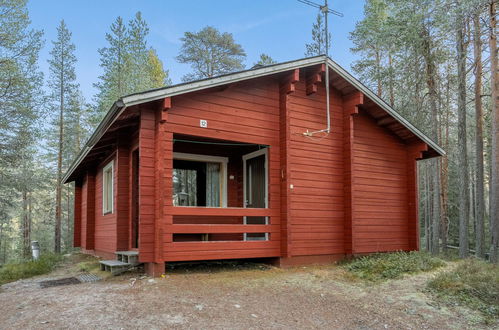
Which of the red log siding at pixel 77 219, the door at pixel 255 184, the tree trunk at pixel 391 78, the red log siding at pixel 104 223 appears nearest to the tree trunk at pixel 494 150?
the tree trunk at pixel 391 78

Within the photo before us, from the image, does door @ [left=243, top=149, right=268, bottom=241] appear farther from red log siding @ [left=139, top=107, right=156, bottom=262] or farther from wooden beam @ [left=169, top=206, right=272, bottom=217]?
red log siding @ [left=139, top=107, right=156, bottom=262]

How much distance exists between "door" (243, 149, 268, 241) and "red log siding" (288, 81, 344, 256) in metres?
1.10

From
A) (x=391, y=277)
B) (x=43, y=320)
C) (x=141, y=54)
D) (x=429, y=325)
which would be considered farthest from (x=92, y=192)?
(x=141, y=54)

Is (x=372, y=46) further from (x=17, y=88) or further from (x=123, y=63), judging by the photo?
(x=17, y=88)

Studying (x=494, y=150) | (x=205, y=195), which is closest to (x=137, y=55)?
(x=205, y=195)

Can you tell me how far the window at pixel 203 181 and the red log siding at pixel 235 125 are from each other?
201 cm

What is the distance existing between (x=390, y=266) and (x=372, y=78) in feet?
40.4

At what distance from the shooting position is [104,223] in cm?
906

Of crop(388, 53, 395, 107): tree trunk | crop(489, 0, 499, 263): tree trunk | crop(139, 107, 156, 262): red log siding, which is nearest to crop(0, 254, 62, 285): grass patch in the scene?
crop(139, 107, 156, 262): red log siding

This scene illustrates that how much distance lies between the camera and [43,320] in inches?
154

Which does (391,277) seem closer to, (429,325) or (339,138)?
(429,325)

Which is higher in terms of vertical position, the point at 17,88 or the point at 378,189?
the point at 17,88

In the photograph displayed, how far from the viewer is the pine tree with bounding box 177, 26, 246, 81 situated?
2106cm

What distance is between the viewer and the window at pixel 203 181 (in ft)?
28.8
